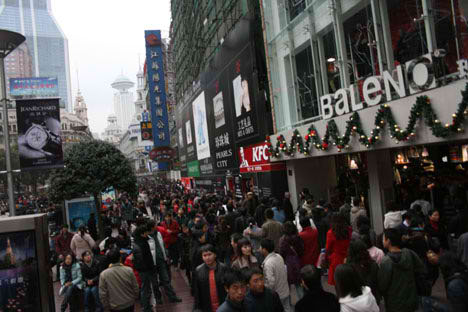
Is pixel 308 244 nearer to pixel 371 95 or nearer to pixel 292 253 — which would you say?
pixel 292 253

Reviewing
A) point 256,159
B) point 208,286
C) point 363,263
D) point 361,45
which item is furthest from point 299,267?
point 256,159

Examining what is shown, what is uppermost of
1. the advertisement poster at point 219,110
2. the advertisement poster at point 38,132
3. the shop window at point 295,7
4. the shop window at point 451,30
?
the shop window at point 295,7

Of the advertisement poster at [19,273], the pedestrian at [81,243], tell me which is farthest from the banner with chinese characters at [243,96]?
the advertisement poster at [19,273]

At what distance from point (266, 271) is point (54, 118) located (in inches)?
→ 276

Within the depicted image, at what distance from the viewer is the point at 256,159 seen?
62.0 feet

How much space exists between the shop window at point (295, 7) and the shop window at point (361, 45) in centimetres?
261

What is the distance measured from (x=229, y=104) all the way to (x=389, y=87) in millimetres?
13553

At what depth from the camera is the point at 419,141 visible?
8.84m

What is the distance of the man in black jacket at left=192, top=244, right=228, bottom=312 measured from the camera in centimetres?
494

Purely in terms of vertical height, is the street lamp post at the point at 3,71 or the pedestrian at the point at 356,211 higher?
the street lamp post at the point at 3,71

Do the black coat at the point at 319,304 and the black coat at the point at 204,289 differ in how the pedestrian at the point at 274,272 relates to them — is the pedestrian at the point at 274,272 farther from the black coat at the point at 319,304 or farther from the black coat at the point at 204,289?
the black coat at the point at 319,304

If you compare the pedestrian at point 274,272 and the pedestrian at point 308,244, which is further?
the pedestrian at point 308,244

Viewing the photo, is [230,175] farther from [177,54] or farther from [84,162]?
[177,54]

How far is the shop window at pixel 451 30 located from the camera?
887 cm
